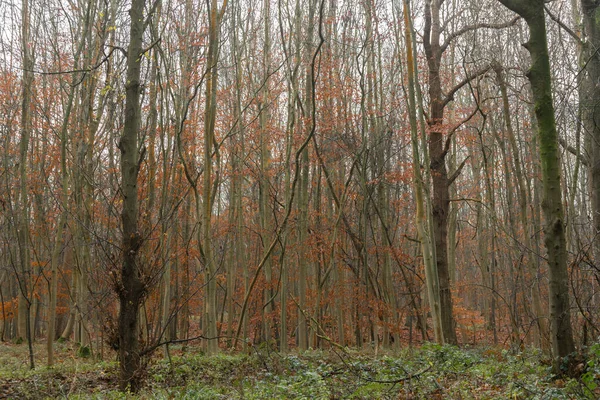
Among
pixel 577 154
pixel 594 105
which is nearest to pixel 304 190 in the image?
pixel 577 154

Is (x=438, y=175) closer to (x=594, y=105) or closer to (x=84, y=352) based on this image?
(x=594, y=105)

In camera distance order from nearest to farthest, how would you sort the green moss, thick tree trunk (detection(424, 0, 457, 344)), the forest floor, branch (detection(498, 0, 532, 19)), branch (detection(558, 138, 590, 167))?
the forest floor < branch (detection(498, 0, 532, 19)) < branch (detection(558, 138, 590, 167)) < the green moss < thick tree trunk (detection(424, 0, 457, 344))

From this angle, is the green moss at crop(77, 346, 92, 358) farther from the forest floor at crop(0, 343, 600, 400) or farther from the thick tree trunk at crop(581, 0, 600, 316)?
the thick tree trunk at crop(581, 0, 600, 316)

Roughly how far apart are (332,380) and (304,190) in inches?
229

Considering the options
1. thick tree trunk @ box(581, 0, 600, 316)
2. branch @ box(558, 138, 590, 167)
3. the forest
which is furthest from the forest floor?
branch @ box(558, 138, 590, 167)

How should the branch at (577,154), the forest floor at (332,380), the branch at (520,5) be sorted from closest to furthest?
the forest floor at (332,380) → the branch at (520,5) → the branch at (577,154)

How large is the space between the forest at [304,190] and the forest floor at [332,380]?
0.05m

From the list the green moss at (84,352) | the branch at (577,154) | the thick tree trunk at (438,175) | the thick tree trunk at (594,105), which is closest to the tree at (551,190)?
the thick tree trunk at (594,105)

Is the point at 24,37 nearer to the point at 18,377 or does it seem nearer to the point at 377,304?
the point at 18,377

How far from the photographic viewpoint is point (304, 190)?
11.1 metres

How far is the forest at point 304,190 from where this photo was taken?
539cm

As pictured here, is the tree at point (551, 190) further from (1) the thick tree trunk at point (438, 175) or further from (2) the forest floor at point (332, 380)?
(1) the thick tree trunk at point (438, 175)

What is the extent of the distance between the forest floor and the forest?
0.17ft

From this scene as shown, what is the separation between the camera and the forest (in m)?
5.39
